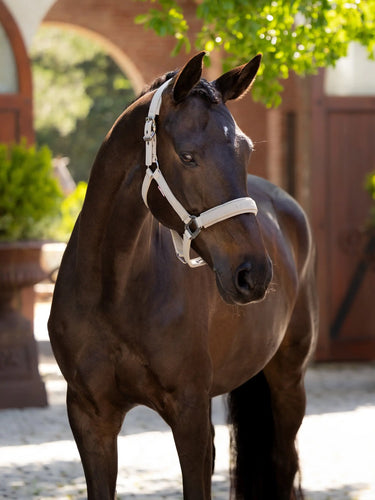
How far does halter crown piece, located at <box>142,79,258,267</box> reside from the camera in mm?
2783

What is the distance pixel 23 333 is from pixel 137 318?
449 cm

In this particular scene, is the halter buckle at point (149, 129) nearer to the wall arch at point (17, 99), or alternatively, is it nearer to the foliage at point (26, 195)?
the foliage at point (26, 195)

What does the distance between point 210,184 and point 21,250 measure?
4.65 m

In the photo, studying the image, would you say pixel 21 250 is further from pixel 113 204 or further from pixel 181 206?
pixel 181 206

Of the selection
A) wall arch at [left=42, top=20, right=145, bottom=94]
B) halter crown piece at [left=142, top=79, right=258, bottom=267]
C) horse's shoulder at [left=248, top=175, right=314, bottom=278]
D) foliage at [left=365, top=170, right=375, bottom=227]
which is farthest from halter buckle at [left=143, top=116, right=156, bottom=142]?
wall arch at [left=42, top=20, right=145, bottom=94]

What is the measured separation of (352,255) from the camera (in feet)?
31.0

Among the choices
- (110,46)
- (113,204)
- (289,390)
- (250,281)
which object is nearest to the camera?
(250,281)

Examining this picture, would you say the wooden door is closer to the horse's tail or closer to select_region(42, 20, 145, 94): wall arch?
→ the horse's tail

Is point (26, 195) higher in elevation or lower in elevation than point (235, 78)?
lower

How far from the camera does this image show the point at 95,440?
332 cm

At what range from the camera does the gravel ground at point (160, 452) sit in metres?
5.09

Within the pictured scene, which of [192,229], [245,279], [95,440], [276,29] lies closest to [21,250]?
[276,29]

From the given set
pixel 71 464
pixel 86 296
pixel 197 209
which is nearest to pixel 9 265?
pixel 71 464

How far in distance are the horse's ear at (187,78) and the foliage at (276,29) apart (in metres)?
1.96
